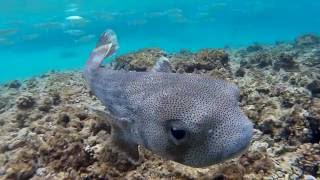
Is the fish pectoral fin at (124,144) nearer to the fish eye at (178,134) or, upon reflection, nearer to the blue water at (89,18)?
the fish eye at (178,134)

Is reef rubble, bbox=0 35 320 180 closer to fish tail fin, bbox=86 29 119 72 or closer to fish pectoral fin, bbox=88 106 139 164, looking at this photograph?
fish pectoral fin, bbox=88 106 139 164

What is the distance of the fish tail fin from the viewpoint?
18.6 feet

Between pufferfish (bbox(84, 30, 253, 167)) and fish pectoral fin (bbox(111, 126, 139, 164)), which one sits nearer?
pufferfish (bbox(84, 30, 253, 167))

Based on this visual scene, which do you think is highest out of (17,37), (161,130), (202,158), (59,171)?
(17,37)

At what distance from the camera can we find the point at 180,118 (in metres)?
3.19

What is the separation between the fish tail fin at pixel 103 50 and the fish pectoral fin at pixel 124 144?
170 centimetres

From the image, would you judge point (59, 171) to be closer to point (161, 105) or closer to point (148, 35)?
point (161, 105)

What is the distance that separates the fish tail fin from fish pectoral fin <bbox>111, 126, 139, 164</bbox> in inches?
66.8

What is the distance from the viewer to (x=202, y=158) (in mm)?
3088

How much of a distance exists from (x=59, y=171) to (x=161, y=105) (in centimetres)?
233

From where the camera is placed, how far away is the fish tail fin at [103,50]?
18.6 feet

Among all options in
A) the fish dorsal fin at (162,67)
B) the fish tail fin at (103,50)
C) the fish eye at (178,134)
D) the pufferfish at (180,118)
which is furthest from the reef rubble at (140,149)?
the fish eye at (178,134)

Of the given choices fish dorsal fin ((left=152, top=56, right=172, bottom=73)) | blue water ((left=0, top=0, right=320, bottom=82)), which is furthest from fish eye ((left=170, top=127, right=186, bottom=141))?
blue water ((left=0, top=0, right=320, bottom=82))

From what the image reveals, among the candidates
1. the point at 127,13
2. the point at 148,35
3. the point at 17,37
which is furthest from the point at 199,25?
the point at 17,37
